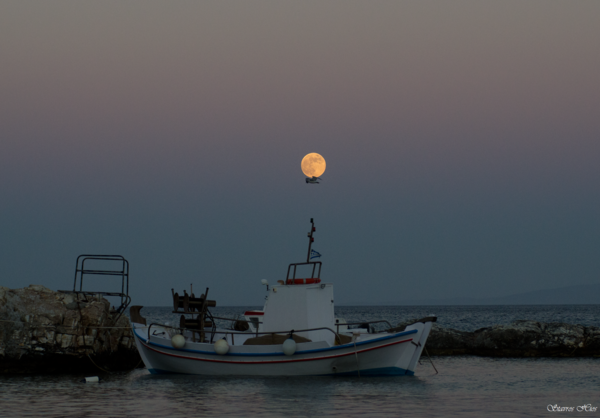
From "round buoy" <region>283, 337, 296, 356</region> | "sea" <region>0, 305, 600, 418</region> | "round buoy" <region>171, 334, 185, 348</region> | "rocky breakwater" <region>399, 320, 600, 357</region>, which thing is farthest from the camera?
"rocky breakwater" <region>399, 320, 600, 357</region>

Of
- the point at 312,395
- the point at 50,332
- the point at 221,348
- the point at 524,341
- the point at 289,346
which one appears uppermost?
the point at 50,332

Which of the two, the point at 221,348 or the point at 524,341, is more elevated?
the point at 221,348

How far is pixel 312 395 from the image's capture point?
60.4ft

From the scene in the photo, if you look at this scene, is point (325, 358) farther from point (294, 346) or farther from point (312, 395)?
point (312, 395)

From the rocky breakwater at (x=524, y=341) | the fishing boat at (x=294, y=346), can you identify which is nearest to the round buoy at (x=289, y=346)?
the fishing boat at (x=294, y=346)

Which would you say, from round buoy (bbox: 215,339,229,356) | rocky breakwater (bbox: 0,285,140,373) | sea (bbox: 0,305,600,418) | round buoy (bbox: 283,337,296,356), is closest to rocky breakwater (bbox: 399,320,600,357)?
sea (bbox: 0,305,600,418)

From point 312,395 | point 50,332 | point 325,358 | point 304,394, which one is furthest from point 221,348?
point 50,332

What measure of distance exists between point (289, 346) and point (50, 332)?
9.08m

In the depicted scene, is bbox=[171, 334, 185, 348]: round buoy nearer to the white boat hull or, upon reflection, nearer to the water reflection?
the white boat hull

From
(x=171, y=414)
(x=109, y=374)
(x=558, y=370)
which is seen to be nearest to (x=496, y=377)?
(x=558, y=370)

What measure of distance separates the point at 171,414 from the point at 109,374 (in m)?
10.6

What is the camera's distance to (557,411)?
1556cm

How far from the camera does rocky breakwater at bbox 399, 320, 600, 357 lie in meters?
31.9

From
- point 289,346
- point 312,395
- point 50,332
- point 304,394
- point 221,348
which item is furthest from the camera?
point 50,332
